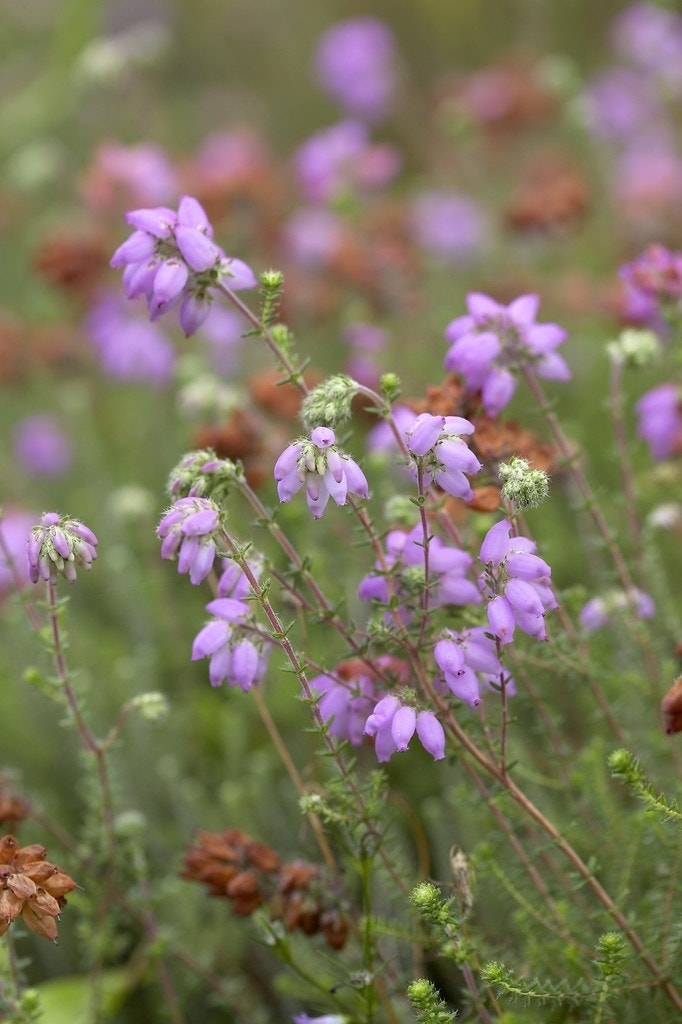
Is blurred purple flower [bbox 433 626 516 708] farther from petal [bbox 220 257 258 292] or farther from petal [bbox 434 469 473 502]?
petal [bbox 220 257 258 292]

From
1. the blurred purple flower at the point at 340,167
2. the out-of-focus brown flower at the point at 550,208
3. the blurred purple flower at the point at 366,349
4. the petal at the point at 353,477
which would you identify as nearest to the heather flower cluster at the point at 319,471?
the petal at the point at 353,477

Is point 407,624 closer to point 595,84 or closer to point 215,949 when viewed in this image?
point 215,949

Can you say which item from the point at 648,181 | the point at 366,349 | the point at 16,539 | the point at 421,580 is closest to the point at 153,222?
the point at 421,580

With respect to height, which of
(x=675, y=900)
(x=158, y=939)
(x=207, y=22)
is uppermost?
(x=207, y=22)

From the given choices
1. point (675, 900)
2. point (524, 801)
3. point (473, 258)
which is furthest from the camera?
point (473, 258)

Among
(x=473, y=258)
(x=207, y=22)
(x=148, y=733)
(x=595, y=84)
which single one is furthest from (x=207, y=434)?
(x=207, y=22)

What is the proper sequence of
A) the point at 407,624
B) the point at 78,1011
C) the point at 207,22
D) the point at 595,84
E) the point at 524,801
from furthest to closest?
1. the point at 207,22
2. the point at 595,84
3. the point at 78,1011
4. the point at 407,624
5. the point at 524,801

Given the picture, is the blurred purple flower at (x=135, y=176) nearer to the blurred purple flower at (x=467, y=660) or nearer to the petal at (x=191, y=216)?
the petal at (x=191, y=216)
